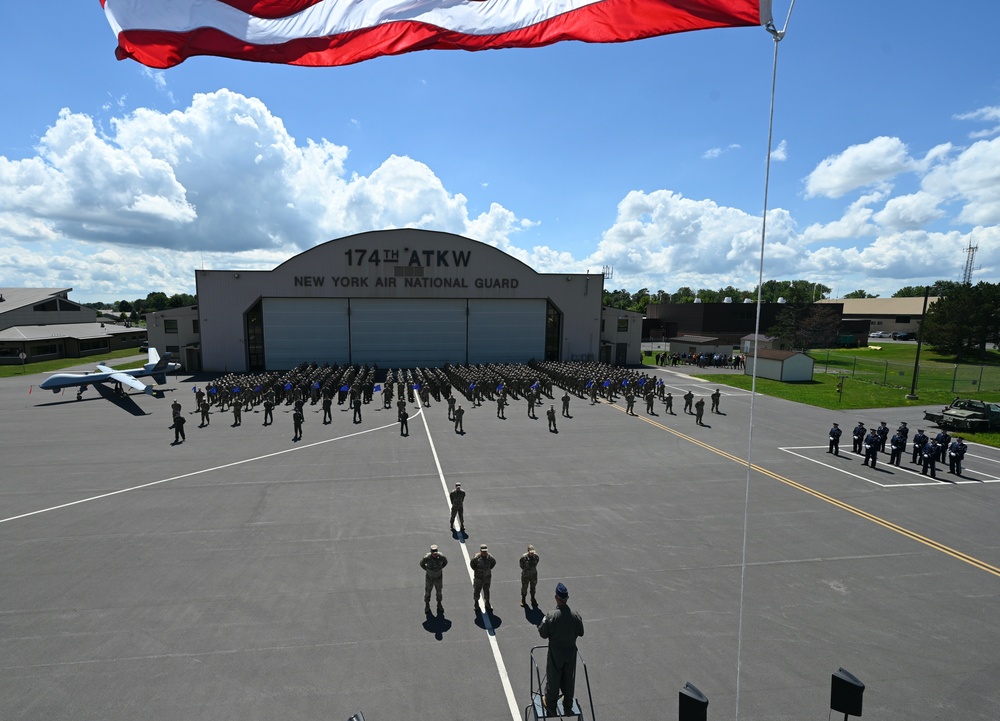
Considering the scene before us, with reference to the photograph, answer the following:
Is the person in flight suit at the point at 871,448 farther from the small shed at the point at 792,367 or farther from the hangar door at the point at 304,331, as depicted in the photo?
the hangar door at the point at 304,331

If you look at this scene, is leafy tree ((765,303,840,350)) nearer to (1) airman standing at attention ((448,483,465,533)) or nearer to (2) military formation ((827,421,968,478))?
(2) military formation ((827,421,968,478))

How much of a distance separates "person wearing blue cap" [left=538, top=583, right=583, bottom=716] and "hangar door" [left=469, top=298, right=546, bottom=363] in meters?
38.0

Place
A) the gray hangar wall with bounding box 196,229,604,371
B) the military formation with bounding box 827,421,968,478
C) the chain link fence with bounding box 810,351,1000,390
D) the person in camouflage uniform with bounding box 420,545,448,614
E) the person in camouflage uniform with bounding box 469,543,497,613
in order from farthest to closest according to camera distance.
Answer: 1. the gray hangar wall with bounding box 196,229,604,371
2. the chain link fence with bounding box 810,351,1000,390
3. the military formation with bounding box 827,421,968,478
4. the person in camouflage uniform with bounding box 469,543,497,613
5. the person in camouflage uniform with bounding box 420,545,448,614

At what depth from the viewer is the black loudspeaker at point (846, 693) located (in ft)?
14.3

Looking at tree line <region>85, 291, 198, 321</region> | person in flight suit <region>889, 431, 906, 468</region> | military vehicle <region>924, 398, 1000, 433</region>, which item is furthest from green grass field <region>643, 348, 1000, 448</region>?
tree line <region>85, 291, 198, 321</region>

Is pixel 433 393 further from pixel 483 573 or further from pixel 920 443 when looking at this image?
pixel 920 443

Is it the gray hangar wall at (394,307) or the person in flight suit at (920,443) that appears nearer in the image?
the person in flight suit at (920,443)

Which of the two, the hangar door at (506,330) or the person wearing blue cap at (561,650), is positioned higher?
the hangar door at (506,330)

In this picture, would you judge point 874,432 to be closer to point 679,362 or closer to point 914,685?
point 914,685

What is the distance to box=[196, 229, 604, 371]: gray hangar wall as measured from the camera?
39281mm

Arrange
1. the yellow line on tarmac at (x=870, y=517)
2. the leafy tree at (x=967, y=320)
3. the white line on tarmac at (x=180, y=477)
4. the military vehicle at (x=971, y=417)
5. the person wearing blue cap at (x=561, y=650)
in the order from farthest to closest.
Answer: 1. the leafy tree at (x=967, y=320)
2. the military vehicle at (x=971, y=417)
3. the white line on tarmac at (x=180, y=477)
4. the yellow line on tarmac at (x=870, y=517)
5. the person wearing blue cap at (x=561, y=650)

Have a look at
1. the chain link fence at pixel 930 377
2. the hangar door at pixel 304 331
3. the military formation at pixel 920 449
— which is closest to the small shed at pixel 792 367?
the chain link fence at pixel 930 377

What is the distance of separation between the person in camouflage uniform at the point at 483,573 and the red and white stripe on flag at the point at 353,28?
26.0ft

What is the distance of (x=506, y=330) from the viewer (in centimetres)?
4353
